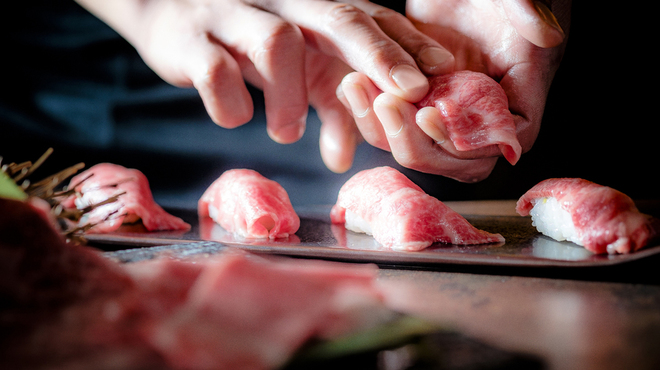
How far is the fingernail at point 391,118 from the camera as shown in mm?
1667

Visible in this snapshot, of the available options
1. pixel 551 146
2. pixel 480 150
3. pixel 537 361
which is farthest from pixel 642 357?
pixel 551 146

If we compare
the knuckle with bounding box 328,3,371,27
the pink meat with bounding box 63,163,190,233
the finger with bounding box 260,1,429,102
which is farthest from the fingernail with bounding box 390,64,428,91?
the pink meat with bounding box 63,163,190,233

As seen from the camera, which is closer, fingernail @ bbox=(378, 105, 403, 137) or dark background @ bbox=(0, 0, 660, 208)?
fingernail @ bbox=(378, 105, 403, 137)

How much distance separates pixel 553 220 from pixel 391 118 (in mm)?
702

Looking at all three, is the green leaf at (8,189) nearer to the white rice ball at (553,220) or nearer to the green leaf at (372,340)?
the green leaf at (372,340)

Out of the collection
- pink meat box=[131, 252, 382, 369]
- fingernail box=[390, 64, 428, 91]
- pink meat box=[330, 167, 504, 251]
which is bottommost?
pink meat box=[330, 167, 504, 251]

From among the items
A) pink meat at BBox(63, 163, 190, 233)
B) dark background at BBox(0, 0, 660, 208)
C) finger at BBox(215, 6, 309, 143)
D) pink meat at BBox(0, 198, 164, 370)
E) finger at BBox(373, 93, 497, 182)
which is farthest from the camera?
dark background at BBox(0, 0, 660, 208)

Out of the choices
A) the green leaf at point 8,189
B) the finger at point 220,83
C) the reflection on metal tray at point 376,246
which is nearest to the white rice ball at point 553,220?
the reflection on metal tray at point 376,246

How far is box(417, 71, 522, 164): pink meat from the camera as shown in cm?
162

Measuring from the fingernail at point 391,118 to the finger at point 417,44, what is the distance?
0.83 feet

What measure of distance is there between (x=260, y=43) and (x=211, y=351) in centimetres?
155

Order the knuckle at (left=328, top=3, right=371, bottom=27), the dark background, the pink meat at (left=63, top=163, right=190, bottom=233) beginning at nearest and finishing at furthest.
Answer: the knuckle at (left=328, top=3, right=371, bottom=27) < the pink meat at (left=63, top=163, right=190, bottom=233) < the dark background

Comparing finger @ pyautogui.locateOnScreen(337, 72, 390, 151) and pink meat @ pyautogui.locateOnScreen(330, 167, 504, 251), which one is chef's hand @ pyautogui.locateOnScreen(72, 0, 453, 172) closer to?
finger @ pyautogui.locateOnScreen(337, 72, 390, 151)

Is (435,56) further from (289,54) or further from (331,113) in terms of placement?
(331,113)
